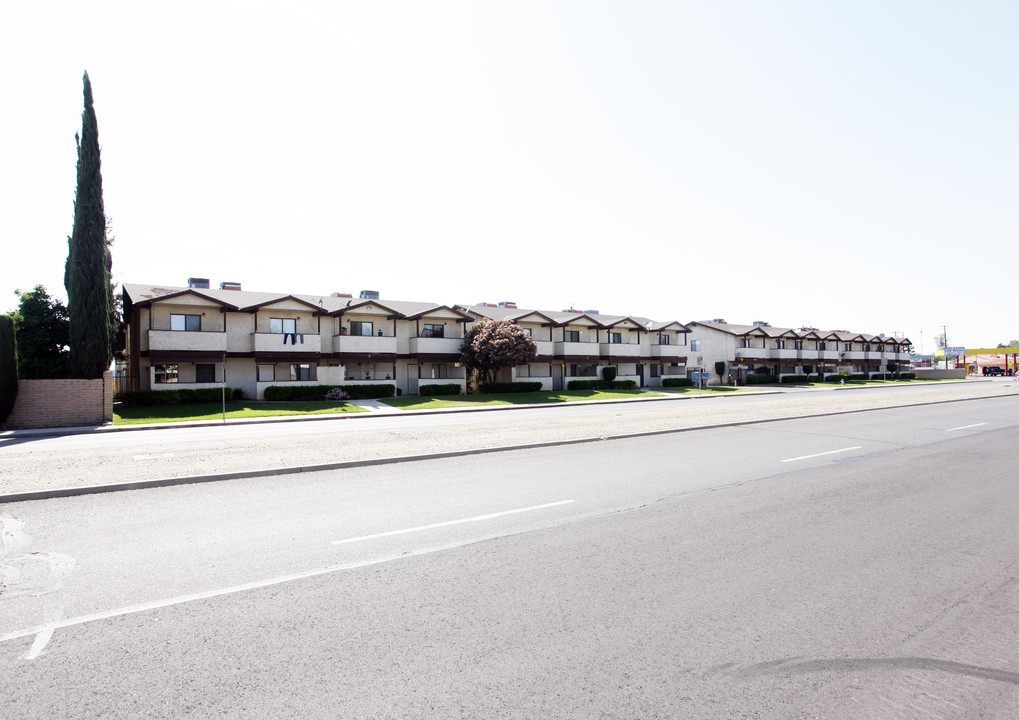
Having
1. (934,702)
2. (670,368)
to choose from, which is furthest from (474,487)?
(670,368)

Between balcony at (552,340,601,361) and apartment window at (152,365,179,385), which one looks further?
balcony at (552,340,601,361)

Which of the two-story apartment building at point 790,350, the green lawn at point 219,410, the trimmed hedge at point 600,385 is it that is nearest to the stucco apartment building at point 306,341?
the trimmed hedge at point 600,385

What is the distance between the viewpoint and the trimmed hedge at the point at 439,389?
39.9m

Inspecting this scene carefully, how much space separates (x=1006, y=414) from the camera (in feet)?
76.3

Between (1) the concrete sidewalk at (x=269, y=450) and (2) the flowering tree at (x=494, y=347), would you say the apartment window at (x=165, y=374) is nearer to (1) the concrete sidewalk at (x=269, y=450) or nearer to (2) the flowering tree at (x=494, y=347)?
(1) the concrete sidewalk at (x=269, y=450)

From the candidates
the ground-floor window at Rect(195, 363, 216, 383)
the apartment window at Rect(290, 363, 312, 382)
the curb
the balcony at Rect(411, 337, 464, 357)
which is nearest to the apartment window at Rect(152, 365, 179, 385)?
the ground-floor window at Rect(195, 363, 216, 383)

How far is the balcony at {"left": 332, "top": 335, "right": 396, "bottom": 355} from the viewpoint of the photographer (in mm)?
37156

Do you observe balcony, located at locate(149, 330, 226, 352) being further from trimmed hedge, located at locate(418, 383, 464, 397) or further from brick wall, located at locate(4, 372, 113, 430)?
trimmed hedge, located at locate(418, 383, 464, 397)

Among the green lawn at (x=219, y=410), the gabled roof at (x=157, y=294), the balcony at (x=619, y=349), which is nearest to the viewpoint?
the green lawn at (x=219, y=410)

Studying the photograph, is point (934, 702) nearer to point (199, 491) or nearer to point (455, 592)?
point (455, 592)

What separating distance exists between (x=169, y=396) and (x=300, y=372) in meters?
8.37

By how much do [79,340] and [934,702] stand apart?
2982cm

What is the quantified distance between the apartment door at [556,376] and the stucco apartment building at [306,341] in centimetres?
11

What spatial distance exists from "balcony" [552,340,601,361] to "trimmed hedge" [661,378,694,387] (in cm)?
955
